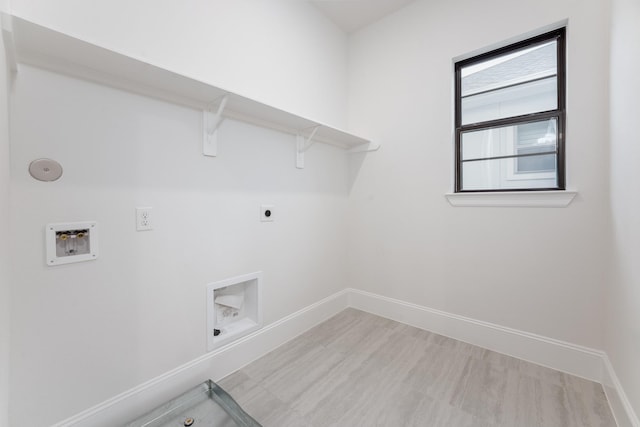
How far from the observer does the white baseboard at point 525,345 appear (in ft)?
4.54

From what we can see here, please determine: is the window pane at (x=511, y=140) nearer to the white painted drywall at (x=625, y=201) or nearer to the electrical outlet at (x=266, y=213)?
the white painted drywall at (x=625, y=201)

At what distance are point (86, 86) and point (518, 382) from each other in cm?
290

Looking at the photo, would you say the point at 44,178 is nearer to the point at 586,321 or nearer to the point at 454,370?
the point at 454,370

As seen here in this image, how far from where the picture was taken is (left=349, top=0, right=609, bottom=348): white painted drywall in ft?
5.31

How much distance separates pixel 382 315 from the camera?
254 cm

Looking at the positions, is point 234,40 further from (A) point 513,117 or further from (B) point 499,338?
(B) point 499,338

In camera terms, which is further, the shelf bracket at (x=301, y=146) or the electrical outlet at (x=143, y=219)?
Result: the shelf bracket at (x=301, y=146)

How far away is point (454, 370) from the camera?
1734 mm

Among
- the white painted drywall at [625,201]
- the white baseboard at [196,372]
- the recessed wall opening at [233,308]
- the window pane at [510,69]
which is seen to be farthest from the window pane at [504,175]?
the recessed wall opening at [233,308]

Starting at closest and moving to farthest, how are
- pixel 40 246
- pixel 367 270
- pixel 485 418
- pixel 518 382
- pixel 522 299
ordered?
pixel 40 246
pixel 485 418
pixel 518 382
pixel 522 299
pixel 367 270

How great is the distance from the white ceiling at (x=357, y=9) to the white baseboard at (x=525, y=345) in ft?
9.13

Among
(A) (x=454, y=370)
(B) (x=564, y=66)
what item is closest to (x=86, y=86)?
(A) (x=454, y=370)

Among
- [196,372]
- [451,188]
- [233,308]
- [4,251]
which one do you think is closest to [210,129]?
[4,251]

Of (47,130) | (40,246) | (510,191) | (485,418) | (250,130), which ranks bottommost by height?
(485,418)
